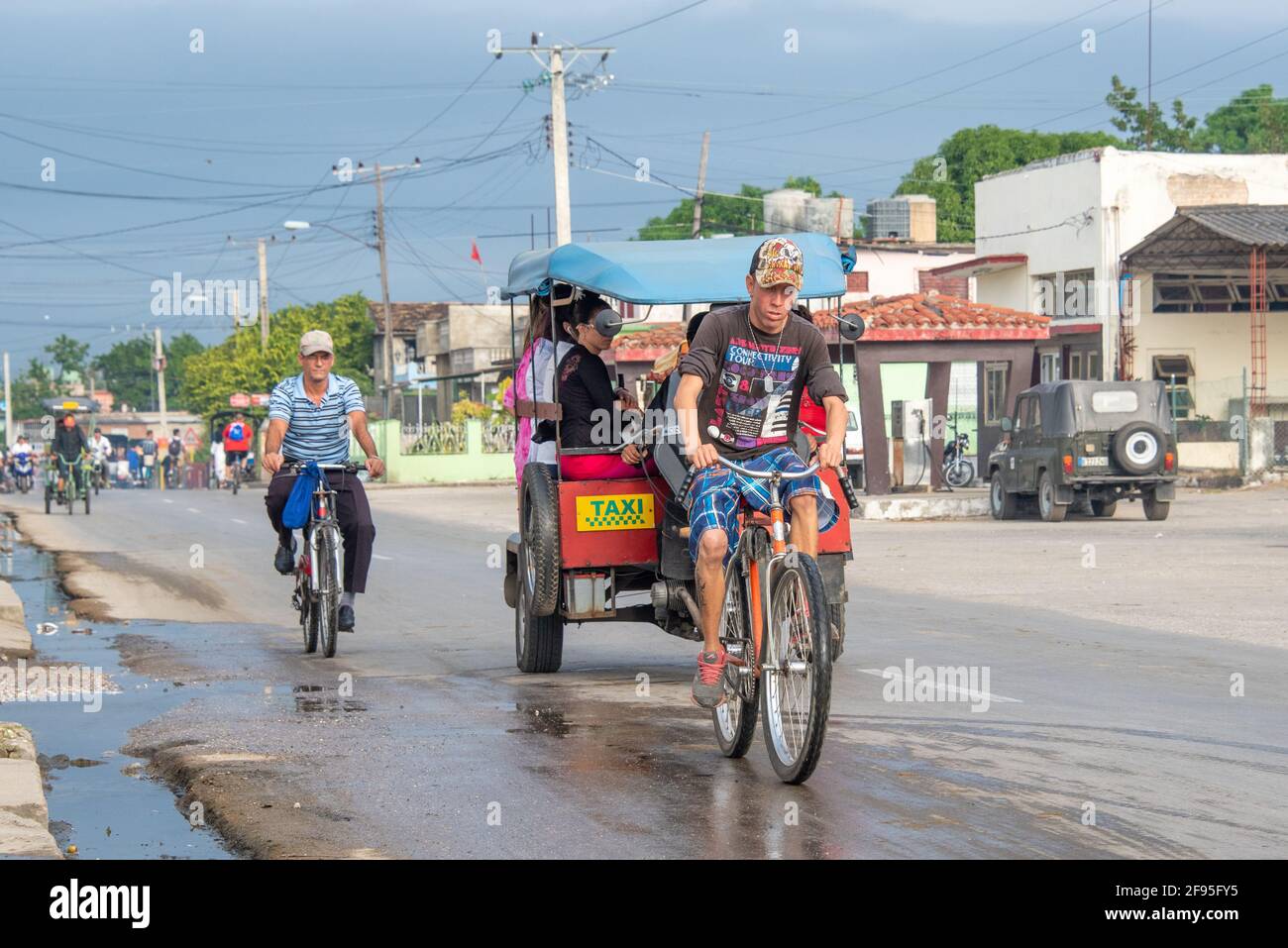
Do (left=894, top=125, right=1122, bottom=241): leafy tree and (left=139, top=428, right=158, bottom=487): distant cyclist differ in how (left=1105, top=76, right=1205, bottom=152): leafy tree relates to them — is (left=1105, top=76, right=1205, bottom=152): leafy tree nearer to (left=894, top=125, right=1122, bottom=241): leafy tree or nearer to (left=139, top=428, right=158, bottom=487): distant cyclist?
(left=894, top=125, right=1122, bottom=241): leafy tree

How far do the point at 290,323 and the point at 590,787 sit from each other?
269 ft

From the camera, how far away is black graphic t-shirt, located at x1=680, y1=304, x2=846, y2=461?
7.70m

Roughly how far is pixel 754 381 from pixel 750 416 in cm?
15

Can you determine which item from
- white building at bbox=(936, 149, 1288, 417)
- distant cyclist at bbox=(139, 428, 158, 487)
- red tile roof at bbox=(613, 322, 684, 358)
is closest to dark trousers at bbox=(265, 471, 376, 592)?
red tile roof at bbox=(613, 322, 684, 358)

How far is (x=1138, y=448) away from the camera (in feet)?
85.4

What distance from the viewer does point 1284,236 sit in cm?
3619

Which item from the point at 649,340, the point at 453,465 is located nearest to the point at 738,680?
the point at 649,340

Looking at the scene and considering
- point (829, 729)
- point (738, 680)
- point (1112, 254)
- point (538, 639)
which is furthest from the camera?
point (1112, 254)

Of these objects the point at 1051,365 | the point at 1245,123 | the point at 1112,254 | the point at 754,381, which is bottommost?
the point at 754,381

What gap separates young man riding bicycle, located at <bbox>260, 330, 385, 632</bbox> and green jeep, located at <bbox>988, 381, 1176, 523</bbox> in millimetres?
16318

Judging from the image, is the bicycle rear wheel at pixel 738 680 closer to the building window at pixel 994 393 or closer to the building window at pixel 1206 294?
the building window at pixel 994 393

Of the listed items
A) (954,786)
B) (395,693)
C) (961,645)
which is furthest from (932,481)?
(954,786)

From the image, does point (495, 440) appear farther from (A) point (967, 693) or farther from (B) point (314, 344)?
(A) point (967, 693)

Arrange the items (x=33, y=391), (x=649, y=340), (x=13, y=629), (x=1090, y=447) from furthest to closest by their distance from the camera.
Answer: (x=33, y=391) < (x=649, y=340) < (x=1090, y=447) < (x=13, y=629)
